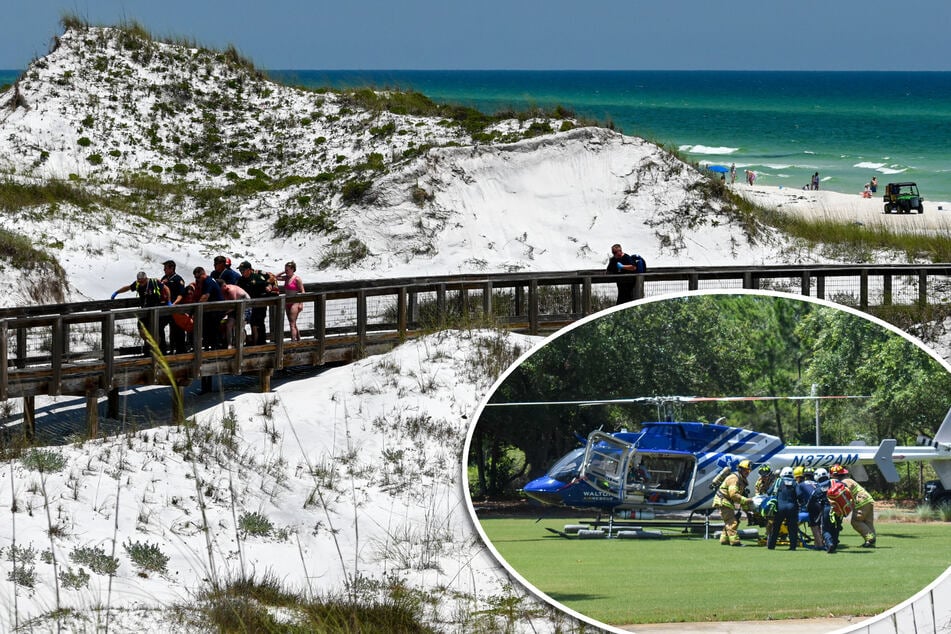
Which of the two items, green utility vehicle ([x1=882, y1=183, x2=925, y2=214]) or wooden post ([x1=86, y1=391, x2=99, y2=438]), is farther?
→ green utility vehicle ([x1=882, y1=183, x2=925, y2=214])

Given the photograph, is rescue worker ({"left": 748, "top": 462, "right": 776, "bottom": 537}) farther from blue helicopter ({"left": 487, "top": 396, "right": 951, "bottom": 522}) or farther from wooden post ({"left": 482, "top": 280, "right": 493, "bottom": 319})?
wooden post ({"left": 482, "top": 280, "right": 493, "bottom": 319})

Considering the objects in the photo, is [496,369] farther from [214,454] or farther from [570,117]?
[570,117]

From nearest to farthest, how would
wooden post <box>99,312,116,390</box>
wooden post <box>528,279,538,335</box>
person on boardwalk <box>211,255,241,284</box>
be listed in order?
wooden post <box>99,312,116,390</box> < person on boardwalk <box>211,255,241,284</box> < wooden post <box>528,279,538,335</box>

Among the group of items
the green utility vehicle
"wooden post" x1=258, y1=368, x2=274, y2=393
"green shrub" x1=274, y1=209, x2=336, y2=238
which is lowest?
"wooden post" x1=258, y1=368, x2=274, y2=393

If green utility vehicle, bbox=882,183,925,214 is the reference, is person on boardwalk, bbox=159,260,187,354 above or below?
below

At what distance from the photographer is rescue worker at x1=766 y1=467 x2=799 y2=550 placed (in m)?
4.27

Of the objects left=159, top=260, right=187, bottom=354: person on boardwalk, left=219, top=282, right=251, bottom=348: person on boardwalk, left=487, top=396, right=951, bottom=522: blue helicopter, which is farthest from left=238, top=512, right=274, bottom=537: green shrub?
left=487, top=396, right=951, bottom=522: blue helicopter

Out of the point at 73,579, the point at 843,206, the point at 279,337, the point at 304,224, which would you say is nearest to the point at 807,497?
the point at 73,579

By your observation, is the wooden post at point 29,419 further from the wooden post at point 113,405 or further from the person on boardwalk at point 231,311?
the person on boardwalk at point 231,311

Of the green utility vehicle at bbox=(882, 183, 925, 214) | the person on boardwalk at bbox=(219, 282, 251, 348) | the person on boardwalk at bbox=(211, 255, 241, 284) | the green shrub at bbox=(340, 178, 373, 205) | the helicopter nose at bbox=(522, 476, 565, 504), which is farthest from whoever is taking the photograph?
the green utility vehicle at bbox=(882, 183, 925, 214)

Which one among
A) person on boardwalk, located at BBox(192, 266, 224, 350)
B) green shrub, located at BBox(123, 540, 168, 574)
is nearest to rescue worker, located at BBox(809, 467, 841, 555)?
green shrub, located at BBox(123, 540, 168, 574)

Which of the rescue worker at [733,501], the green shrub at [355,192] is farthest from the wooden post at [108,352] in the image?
the green shrub at [355,192]

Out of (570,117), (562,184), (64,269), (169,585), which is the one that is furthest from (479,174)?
(169,585)

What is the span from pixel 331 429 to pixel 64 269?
50.8 ft
